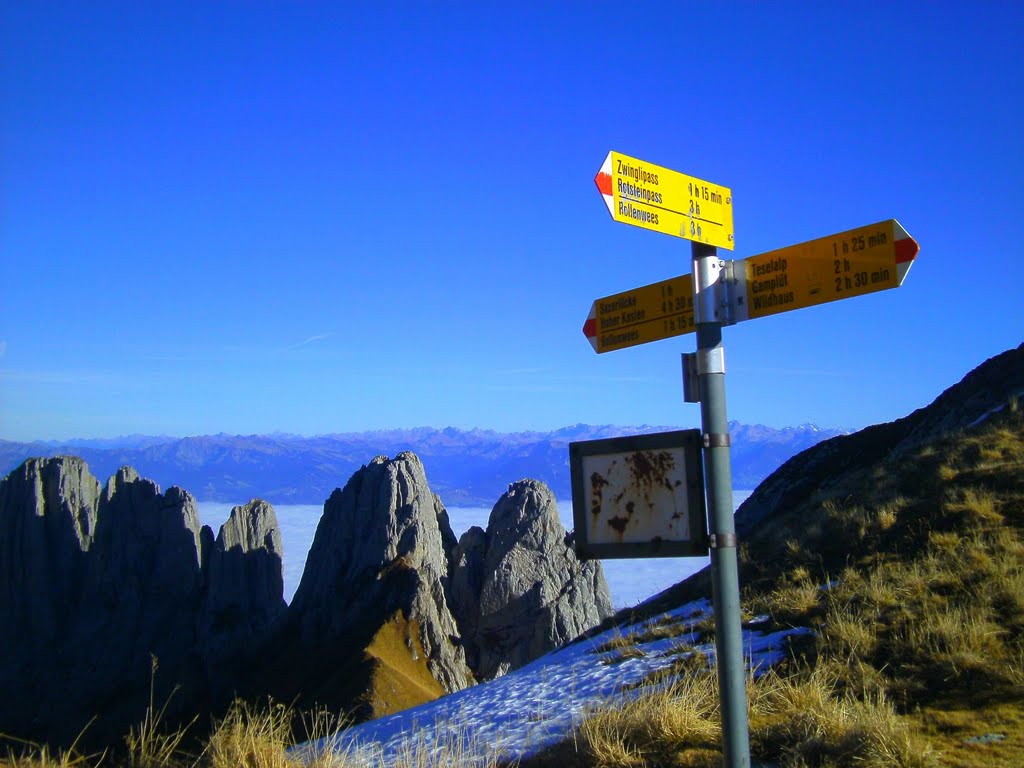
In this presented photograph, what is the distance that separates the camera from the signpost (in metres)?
4.68

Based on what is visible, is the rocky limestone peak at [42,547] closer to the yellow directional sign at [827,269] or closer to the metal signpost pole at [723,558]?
the metal signpost pole at [723,558]

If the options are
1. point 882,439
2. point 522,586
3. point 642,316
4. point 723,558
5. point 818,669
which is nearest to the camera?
point 723,558

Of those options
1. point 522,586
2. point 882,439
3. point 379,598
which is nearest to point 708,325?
point 882,439

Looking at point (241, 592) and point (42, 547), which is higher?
point (42, 547)

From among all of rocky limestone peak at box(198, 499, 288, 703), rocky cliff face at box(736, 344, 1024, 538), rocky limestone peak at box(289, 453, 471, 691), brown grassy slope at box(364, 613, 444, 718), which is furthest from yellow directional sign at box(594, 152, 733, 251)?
rocky limestone peak at box(198, 499, 288, 703)

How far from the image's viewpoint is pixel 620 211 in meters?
4.93

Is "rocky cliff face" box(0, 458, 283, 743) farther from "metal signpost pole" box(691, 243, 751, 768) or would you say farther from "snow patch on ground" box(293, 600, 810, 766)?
"metal signpost pole" box(691, 243, 751, 768)

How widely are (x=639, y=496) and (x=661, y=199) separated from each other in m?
1.62

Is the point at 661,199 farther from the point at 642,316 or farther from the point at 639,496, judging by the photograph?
the point at 639,496

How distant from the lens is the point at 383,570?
5888 centimetres

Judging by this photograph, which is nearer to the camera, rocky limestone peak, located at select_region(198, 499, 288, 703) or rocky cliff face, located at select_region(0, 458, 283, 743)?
rocky limestone peak, located at select_region(198, 499, 288, 703)

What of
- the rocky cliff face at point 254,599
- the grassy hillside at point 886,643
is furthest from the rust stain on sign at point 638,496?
the rocky cliff face at point 254,599

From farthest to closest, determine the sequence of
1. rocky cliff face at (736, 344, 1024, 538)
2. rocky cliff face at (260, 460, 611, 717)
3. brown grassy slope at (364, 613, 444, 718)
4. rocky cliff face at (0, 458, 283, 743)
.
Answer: rocky cliff face at (0, 458, 283, 743), rocky cliff face at (260, 460, 611, 717), brown grassy slope at (364, 613, 444, 718), rocky cliff face at (736, 344, 1024, 538)

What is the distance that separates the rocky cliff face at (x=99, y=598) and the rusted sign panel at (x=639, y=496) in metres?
60.9
